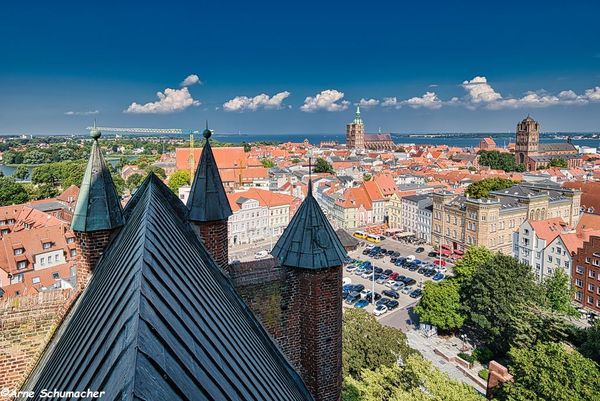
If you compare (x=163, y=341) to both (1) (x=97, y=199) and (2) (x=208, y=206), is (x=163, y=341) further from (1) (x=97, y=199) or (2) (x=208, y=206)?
(2) (x=208, y=206)

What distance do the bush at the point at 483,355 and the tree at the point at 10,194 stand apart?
289ft

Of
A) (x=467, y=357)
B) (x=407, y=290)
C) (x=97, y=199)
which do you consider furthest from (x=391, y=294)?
(x=97, y=199)

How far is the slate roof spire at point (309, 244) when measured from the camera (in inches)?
404

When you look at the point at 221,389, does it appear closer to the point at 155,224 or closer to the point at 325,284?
A: the point at 155,224

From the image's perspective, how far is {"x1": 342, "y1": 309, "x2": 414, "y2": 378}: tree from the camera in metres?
24.4

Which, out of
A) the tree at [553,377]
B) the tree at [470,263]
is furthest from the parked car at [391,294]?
the tree at [553,377]

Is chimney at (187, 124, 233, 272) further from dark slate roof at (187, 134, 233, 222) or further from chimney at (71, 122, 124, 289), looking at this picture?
chimney at (71, 122, 124, 289)

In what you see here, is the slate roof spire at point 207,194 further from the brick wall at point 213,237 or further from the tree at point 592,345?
the tree at point 592,345

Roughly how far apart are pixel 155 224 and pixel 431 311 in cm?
3323

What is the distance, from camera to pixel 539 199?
192ft

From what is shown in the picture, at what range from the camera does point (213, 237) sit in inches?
456

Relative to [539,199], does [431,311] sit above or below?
below

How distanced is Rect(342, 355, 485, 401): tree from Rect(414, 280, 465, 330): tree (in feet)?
53.2

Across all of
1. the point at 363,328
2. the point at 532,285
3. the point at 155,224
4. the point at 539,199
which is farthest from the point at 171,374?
the point at 539,199
